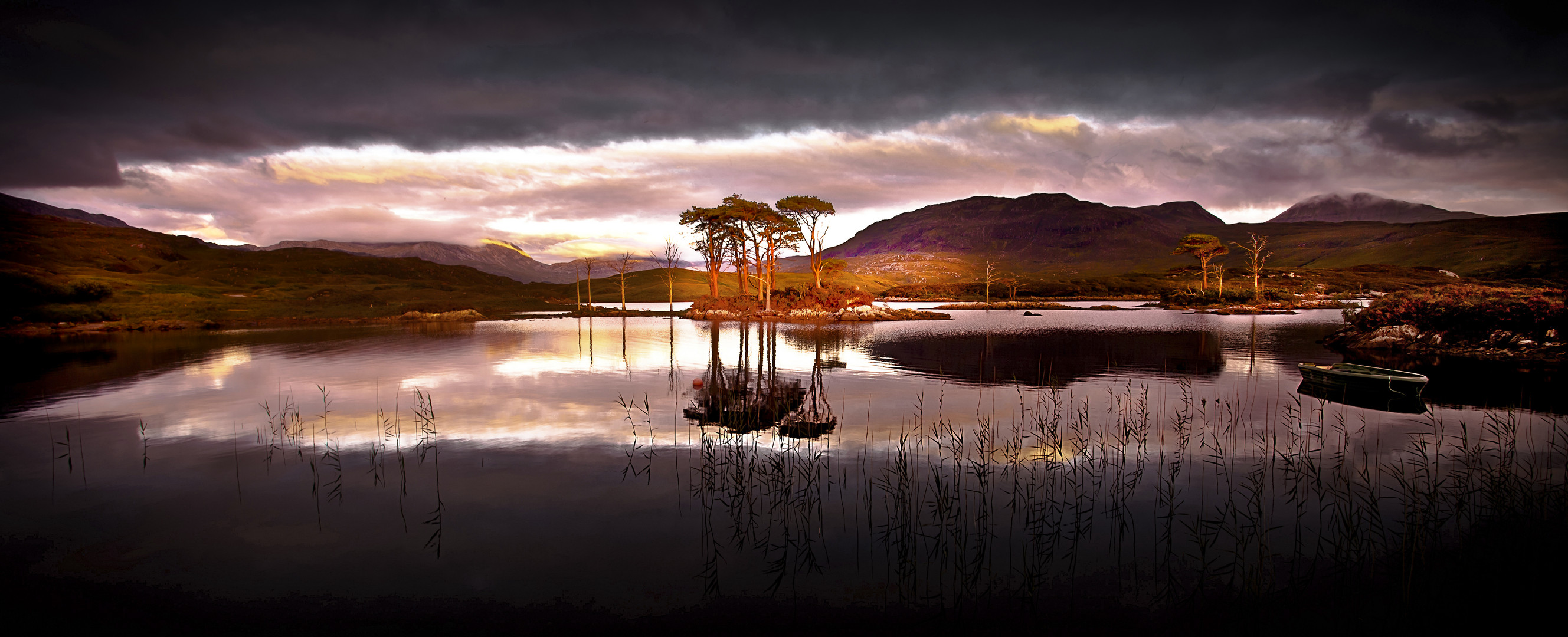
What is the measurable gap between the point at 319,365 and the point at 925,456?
2964 cm

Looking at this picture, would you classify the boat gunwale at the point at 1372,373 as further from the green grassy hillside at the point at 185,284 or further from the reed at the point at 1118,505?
the green grassy hillside at the point at 185,284

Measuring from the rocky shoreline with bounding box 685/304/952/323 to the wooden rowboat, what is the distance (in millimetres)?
44178

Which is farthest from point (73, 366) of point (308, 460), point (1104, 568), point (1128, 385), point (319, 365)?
point (1128, 385)

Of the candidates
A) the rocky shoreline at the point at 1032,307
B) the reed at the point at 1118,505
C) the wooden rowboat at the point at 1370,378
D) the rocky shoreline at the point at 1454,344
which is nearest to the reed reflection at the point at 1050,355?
the wooden rowboat at the point at 1370,378

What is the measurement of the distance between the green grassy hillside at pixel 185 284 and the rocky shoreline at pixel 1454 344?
278ft

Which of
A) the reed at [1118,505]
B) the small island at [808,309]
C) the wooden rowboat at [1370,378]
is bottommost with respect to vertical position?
the reed at [1118,505]

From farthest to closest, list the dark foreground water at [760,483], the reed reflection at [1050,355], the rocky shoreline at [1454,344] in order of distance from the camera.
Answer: the rocky shoreline at [1454,344] → the reed reflection at [1050,355] → the dark foreground water at [760,483]

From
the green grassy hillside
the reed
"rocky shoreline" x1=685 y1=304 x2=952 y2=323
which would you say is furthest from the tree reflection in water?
the green grassy hillside

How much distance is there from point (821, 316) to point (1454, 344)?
46.4 metres

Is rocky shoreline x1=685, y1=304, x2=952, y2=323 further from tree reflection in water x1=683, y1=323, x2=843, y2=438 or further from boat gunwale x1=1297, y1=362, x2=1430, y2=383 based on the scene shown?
boat gunwale x1=1297, y1=362, x2=1430, y2=383

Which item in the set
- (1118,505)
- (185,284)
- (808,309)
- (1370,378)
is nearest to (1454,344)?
(1370,378)

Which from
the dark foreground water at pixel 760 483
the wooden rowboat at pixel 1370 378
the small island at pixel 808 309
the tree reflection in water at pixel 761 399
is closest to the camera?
the dark foreground water at pixel 760 483

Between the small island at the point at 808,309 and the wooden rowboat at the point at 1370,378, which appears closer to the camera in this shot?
the wooden rowboat at the point at 1370,378

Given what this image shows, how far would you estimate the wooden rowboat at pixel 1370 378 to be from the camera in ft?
61.3
